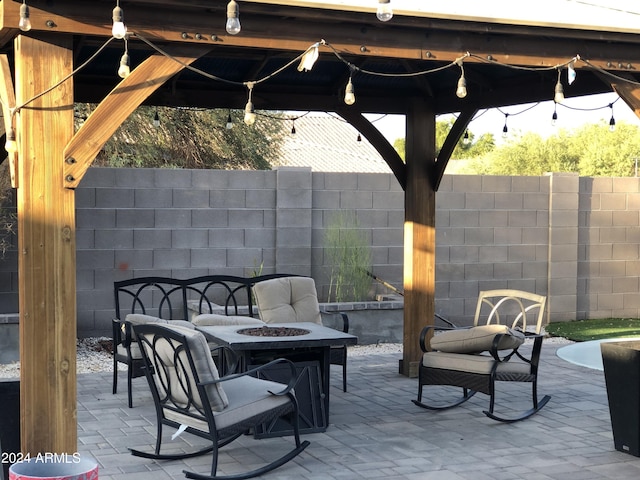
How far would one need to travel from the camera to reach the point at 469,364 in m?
6.08

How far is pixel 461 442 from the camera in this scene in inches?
218

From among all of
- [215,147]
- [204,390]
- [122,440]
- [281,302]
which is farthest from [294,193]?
[215,147]

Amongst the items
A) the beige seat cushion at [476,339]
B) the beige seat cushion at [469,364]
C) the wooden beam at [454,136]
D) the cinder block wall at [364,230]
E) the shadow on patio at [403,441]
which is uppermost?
the wooden beam at [454,136]

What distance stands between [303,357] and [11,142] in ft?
7.84

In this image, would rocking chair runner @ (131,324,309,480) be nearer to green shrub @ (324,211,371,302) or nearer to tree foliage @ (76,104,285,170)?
green shrub @ (324,211,371,302)

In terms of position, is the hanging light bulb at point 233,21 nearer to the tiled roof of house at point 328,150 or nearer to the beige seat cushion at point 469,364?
the beige seat cushion at point 469,364

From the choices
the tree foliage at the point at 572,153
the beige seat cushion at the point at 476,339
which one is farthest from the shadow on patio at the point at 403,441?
the tree foliage at the point at 572,153

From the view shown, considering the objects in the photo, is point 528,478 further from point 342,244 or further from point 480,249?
point 480,249

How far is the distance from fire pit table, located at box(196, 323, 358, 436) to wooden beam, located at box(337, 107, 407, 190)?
216cm

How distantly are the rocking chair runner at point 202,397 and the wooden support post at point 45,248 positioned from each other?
1.94 ft

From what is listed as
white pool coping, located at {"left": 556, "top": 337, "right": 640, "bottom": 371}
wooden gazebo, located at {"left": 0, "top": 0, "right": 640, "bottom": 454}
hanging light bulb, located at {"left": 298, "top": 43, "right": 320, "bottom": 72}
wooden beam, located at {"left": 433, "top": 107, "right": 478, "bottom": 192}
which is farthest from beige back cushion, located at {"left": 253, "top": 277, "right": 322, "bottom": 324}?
hanging light bulb, located at {"left": 298, "top": 43, "right": 320, "bottom": 72}

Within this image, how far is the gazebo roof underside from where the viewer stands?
452 cm

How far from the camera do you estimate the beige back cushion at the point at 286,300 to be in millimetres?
7070

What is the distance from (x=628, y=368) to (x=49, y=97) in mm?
3482
